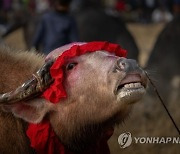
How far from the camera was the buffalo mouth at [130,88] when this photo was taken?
4.00m

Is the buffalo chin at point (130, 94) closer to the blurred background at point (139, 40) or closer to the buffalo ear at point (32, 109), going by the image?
the buffalo ear at point (32, 109)

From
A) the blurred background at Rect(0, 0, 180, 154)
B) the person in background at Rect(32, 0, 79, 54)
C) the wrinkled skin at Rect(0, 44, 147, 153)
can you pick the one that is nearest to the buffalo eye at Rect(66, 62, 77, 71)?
the wrinkled skin at Rect(0, 44, 147, 153)

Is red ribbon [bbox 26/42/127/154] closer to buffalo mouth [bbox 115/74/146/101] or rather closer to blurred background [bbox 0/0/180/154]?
buffalo mouth [bbox 115/74/146/101]

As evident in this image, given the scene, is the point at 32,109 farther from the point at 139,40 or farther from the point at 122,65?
the point at 139,40

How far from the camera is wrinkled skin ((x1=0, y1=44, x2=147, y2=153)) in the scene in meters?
4.07

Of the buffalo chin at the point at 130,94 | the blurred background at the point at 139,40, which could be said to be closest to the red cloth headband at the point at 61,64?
the buffalo chin at the point at 130,94

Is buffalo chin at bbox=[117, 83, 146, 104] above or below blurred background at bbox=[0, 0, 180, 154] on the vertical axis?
above

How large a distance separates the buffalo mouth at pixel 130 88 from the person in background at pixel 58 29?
14.2 ft

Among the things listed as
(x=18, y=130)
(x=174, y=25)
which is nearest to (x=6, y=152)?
(x=18, y=130)

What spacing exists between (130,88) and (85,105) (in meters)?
0.33

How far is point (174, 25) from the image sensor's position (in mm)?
10547

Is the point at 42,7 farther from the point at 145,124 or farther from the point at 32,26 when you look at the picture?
the point at 145,124

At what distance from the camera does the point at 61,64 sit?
422 cm

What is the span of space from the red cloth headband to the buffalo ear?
0.06 meters
